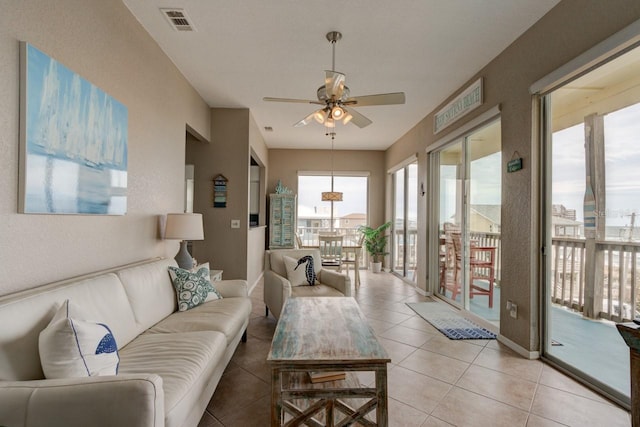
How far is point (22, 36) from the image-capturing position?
1522mm

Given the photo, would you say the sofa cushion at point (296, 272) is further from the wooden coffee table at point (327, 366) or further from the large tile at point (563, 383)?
the large tile at point (563, 383)

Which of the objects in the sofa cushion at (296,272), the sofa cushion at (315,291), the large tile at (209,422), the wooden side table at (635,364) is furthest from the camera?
the sofa cushion at (296,272)

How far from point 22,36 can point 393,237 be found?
6.51 metres

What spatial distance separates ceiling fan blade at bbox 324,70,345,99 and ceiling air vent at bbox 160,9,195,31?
1.24m

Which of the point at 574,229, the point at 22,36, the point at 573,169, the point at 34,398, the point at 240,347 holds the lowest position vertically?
the point at 240,347

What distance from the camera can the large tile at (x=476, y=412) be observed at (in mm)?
1841

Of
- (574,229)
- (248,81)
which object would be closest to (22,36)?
(248,81)

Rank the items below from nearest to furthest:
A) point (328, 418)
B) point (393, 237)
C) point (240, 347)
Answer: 1. point (328, 418)
2. point (240, 347)
3. point (393, 237)

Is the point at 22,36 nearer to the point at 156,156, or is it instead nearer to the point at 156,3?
the point at 156,3

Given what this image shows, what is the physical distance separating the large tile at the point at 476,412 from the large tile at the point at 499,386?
0.08m

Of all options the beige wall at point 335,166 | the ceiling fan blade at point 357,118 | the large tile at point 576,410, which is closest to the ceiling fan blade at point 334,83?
the ceiling fan blade at point 357,118

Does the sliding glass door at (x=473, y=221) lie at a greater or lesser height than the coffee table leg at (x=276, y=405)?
greater

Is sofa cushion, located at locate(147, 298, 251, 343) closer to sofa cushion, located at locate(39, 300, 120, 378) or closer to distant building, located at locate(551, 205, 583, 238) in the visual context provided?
sofa cushion, located at locate(39, 300, 120, 378)

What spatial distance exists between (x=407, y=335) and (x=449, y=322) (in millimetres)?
701
